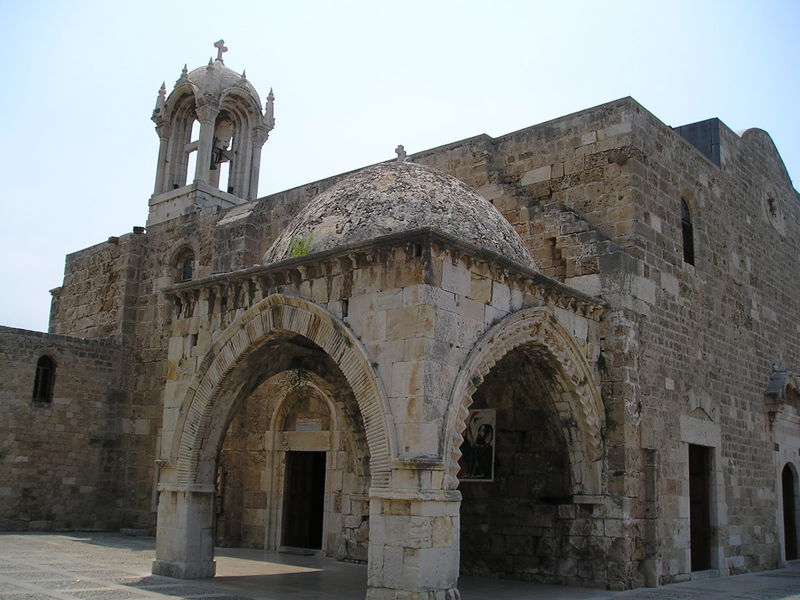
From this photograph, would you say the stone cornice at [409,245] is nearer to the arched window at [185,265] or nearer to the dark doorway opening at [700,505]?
the dark doorway opening at [700,505]

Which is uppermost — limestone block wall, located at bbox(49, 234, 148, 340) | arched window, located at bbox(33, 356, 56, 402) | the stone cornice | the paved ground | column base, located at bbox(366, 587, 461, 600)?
limestone block wall, located at bbox(49, 234, 148, 340)

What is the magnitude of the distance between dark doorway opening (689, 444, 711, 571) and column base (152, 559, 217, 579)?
623cm

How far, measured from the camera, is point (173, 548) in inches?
337

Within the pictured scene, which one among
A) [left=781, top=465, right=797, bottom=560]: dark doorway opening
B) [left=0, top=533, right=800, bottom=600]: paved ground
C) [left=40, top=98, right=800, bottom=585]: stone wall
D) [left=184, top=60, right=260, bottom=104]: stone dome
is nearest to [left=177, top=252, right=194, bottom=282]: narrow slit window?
[left=40, top=98, right=800, bottom=585]: stone wall

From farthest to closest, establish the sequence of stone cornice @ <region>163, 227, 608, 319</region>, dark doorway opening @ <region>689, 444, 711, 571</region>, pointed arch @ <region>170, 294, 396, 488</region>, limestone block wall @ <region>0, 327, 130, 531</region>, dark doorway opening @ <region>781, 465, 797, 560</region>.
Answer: limestone block wall @ <region>0, 327, 130, 531</region>
dark doorway opening @ <region>781, 465, 797, 560</region>
dark doorway opening @ <region>689, 444, 711, 571</region>
stone cornice @ <region>163, 227, 608, 319</region>
pointed arch @ <region>170, 294, 396, 488</region>

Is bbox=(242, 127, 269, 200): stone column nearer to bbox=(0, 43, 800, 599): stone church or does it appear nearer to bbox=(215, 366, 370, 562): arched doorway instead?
bbox=(0, 43, 800, 599): stone church

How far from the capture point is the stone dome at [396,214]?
8203mm

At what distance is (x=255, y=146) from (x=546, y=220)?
1049 cm

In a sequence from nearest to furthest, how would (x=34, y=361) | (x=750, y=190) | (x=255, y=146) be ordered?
(x=750, y=190)
(x=34, y=361)
(x=255, y=146)

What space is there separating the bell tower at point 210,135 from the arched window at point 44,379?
4.50 m

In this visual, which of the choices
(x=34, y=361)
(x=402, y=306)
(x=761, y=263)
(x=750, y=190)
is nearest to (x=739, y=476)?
(x=761, y=263)

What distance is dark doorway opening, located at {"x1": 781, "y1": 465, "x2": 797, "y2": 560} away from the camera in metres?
13.2

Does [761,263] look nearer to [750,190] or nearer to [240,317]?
[750,190]

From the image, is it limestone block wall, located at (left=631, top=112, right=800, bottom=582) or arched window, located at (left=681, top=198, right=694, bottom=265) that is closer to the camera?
limestone block wall, located at (left=631, top=112, right=800, bottom=582)
